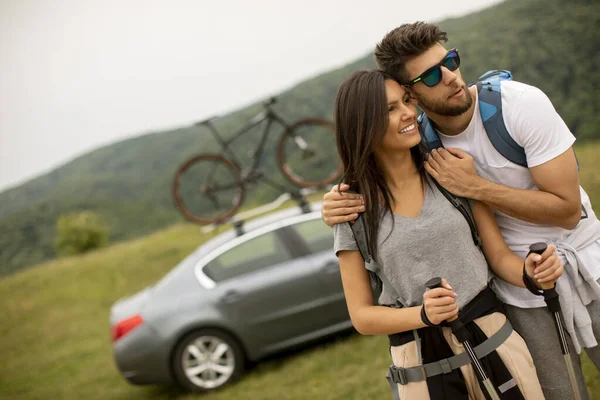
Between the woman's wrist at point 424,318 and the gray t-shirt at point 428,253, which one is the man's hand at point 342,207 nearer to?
the gray t-shirt at point 428,253

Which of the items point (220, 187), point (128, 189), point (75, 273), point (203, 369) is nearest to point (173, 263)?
point (75, 273)

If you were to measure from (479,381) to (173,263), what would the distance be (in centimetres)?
1401

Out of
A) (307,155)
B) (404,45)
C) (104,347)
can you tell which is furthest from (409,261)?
(104,347)

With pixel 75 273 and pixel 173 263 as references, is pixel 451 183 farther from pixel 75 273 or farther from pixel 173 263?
pixel 75 273

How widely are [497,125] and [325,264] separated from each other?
13.6ft

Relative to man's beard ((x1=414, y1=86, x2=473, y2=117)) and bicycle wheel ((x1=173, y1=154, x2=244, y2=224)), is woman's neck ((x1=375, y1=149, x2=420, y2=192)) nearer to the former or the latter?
man's beard ((x1=414, y1=86, x2=473, y2=117))

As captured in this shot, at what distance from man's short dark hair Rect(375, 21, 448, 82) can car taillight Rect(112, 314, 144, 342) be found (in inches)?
179

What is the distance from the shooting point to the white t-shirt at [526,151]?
2270 millimetres

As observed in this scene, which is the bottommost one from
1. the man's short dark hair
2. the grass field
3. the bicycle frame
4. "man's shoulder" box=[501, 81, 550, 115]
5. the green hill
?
the grass field

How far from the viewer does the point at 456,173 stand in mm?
2305

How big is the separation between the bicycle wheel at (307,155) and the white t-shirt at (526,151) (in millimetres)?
6233

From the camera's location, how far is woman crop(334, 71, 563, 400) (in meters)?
2.24

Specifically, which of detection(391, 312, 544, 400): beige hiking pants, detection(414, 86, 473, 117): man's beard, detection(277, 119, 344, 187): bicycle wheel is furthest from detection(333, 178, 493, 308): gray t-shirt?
detection(277, 119, 344, 187): bicycle wheel

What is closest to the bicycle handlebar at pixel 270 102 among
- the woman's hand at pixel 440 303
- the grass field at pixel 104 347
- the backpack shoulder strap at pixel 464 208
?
the grass field at pixel 104 347
